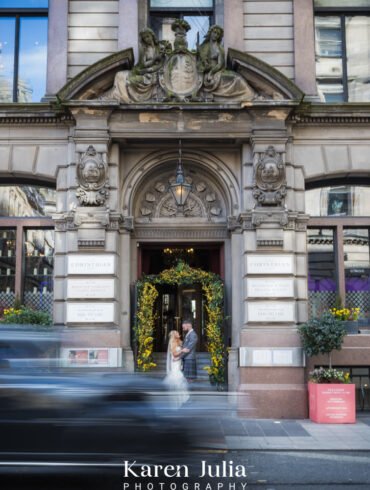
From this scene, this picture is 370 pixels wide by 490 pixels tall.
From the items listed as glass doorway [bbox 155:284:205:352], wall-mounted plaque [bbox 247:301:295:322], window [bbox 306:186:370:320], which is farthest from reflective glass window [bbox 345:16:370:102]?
glass doorway [bbox 155:284:205:352]

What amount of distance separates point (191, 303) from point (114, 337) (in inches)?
154

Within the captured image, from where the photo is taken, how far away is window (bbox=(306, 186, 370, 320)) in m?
15.8

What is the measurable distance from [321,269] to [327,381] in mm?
3307

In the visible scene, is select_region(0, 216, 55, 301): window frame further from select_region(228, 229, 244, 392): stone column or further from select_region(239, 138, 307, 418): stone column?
select_region(239, 138, 307, 418): stone column

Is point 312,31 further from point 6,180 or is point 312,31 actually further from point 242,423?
point 242,423

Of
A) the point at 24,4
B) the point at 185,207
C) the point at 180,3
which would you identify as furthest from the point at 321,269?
the point at 24,4

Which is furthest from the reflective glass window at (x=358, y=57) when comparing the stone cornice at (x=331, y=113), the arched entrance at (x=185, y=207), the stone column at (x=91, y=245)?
the stone column at (x=91, y=245)

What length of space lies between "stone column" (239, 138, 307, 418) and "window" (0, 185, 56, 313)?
5.19 meters

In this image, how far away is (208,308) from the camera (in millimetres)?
15633

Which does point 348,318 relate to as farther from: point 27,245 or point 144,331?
point 27,245

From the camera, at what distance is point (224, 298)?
15500 mm

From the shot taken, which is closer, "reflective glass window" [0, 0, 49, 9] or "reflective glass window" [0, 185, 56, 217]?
"reflective glass window" [0, 185, 56, 217]

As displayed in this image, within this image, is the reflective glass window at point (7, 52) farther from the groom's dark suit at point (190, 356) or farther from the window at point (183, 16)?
the groom's dark suit at point (190, 356)

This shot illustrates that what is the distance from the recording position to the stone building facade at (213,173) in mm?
14500
